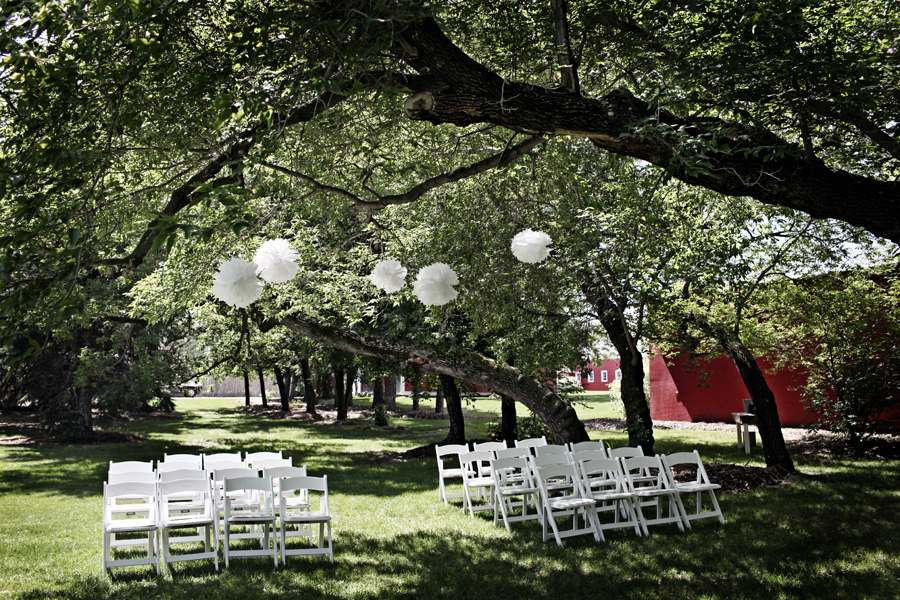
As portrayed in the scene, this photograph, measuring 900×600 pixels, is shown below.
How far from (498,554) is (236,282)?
3922 millimetres

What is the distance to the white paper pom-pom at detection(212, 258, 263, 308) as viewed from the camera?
4.45m

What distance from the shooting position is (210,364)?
53.4 ft

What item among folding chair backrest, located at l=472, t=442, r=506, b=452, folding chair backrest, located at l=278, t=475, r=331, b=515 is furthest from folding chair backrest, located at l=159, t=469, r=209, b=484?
folding chair backrest, located at l=472, t=442, r=506, b=452

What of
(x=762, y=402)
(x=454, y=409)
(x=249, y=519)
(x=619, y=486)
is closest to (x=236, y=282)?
(x=249, y=519)

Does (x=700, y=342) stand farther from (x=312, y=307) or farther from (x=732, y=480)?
(x=312, y=307)

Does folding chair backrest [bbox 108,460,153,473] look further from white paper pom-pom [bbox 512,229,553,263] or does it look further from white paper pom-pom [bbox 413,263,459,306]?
white paper pom-pom [bbox 512,229,553,263]

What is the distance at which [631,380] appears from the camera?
35.8 ft

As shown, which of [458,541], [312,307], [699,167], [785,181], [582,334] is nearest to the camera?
[699,167]

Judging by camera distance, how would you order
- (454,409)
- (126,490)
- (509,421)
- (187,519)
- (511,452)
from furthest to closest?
(454,409)
(509,421)
(511,452)
(187,519)
(126,490)

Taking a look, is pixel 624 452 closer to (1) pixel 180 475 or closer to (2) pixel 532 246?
(2) pixel 532 246

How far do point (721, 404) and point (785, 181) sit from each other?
17844mm

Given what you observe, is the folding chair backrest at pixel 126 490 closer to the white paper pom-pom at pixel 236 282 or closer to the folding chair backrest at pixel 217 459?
the folding chair backrest at pixel 217 459

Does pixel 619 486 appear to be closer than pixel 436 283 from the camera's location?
No

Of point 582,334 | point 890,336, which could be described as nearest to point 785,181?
point 582,334
